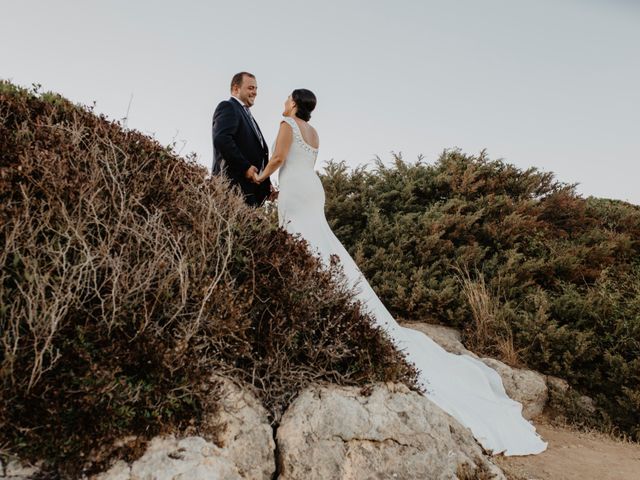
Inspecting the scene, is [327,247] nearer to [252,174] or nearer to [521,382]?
[252,174]

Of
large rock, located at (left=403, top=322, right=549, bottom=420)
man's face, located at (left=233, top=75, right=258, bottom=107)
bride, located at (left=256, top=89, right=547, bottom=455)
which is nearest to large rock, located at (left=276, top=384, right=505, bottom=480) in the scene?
bride, located at (left=256, top=89, right=547, bottom=455)

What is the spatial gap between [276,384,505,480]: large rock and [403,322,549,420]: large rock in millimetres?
2901

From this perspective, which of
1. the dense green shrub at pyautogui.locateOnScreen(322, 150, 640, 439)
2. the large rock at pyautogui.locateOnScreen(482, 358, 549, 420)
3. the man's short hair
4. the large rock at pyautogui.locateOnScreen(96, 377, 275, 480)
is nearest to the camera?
the large rock at pyautogui.locateOnScreen(96, 377, 275, 480)

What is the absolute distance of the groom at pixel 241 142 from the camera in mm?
5566

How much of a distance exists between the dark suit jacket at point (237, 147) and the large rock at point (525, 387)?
13.2 ft

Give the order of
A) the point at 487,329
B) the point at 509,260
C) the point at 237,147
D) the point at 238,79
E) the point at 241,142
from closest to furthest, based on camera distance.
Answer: the point at 237,147, the point at 241,142, the point at 238,79, the point at 487,329, the point at 509,260

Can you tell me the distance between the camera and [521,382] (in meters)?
6.41

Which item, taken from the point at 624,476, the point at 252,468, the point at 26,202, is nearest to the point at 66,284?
the point at 26,202

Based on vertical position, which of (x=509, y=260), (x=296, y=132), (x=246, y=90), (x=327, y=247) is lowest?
(x=327, y=247)

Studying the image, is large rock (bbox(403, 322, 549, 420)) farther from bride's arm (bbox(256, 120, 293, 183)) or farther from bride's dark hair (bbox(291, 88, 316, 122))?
bride's dark hair (bbox(291, 88, 316, 122))

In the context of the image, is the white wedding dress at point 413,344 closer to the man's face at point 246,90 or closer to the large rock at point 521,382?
the large rock at point 521,382

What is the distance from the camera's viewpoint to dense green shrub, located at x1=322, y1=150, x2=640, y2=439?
6.93 meters

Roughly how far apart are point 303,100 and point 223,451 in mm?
4177

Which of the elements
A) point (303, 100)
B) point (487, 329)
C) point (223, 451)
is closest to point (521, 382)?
point (487, 329)
